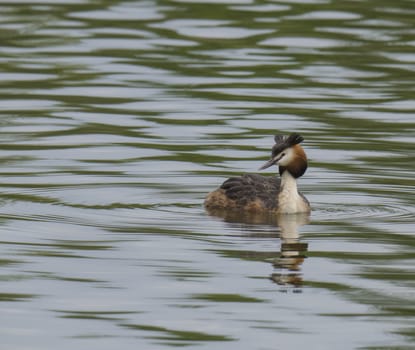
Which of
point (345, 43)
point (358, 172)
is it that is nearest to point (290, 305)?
point (358, 172)

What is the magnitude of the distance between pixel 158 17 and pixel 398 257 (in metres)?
17.0

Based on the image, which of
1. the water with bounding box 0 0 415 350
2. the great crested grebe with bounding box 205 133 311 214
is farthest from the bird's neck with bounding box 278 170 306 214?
the water with bounding box 0 0 415 350

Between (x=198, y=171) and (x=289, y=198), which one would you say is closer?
(x=289, y=198)

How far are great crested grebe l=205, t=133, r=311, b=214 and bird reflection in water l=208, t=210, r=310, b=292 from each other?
3.0 inches

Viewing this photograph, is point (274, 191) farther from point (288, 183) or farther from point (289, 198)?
point (289, 198)

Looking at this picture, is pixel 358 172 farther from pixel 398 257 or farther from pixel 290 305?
pixel 290 305

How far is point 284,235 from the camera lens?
52.2 feet

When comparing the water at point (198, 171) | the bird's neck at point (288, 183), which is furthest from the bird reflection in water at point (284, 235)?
the bird's neck at point (288, 183)

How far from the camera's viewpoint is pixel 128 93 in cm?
2462

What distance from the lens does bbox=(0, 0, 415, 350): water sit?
485 inches

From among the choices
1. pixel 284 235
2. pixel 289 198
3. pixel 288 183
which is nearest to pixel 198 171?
pixel 288 183

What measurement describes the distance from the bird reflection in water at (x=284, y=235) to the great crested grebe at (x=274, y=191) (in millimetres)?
75

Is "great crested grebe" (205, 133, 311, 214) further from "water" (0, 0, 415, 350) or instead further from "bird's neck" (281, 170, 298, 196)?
"water" (0, 0, 415, 350)

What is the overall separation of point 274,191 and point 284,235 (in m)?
1.50
